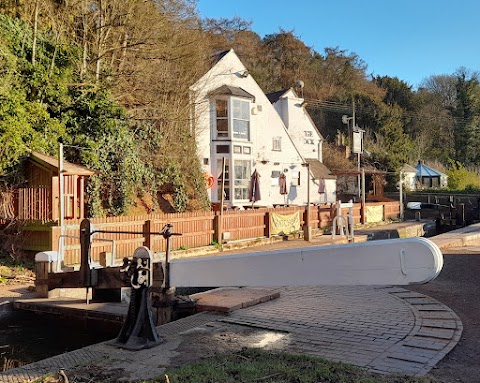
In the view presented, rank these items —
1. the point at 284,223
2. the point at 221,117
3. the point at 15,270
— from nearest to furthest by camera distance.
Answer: the point at 15,270
the point at 284,223
the point at 221,117

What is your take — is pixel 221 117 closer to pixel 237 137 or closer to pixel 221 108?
pixel 221 108

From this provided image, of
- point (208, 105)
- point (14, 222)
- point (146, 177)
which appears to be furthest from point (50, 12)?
point (208, 105)

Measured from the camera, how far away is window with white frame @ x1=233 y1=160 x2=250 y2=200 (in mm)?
25750

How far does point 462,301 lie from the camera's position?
8.23 meters

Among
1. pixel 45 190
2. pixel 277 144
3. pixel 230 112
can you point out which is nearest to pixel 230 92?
pixel 230 112

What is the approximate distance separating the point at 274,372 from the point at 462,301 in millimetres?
5161

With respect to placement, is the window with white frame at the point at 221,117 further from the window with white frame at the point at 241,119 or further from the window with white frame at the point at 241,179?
the window with white frame at the point at 241,179

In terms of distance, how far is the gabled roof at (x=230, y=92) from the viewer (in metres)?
24.8

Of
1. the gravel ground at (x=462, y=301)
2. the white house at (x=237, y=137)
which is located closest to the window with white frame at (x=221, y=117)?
the white house at (x=237, y=137)

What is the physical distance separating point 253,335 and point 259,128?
884 inches

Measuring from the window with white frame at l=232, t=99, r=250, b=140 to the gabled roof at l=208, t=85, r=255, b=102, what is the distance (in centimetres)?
39

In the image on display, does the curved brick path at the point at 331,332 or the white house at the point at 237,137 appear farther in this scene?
the white house at the point at 237,137

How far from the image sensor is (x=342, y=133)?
50031 millimetres

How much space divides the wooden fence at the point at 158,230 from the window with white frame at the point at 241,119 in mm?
6127
